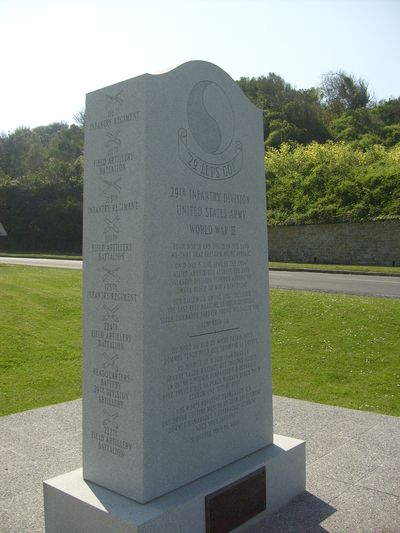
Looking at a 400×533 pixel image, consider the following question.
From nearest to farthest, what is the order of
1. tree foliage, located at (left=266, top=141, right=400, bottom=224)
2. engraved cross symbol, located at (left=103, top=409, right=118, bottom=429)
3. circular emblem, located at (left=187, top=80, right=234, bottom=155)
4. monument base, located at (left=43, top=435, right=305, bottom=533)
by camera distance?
monument base, located at (left=43, top=435, right=305, bottom=533) < engraved cross symbol, located at (left=103, top=409, right=118, bottom=429) < circular emblem, located at (left=187, top=80, right=234, bottom=155) < tree foliage, located at (left=266, top=141, right=400, bottom=224)

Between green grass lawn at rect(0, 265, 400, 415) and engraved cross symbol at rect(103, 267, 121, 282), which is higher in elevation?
engraved cross symbol at rect(103, 267, 121, 282)

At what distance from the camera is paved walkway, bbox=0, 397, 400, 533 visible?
3.88 metres

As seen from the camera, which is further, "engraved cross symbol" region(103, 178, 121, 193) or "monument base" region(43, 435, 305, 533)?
"engraved cross symbol" region(103, 178, 121, 193)

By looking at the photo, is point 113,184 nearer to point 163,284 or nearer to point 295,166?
point 163,284

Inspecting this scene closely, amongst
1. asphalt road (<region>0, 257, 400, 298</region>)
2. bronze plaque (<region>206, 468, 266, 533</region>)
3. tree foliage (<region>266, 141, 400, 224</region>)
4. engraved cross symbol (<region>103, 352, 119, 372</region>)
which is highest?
tree foliage (<region>266, 141, 400, 224</region>)

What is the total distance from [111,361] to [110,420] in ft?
1.27

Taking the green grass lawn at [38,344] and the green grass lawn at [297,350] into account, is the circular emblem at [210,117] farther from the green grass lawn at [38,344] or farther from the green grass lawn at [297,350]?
the green grass lawn at [38,344]

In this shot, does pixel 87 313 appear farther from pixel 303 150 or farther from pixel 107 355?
pixel 303 150

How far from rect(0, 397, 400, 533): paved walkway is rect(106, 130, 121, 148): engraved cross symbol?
8.78ft

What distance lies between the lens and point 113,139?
354 cm

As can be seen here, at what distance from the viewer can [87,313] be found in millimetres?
3686

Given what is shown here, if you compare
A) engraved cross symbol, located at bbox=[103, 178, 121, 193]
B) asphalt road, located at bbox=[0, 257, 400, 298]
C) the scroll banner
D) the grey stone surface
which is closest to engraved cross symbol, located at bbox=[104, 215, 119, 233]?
the grey stone surface

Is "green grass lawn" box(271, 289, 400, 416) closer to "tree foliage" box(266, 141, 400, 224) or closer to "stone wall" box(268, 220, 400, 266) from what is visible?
"stone wall" box(268, 220, 400, 266)

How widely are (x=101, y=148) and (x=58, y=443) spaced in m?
3.17
